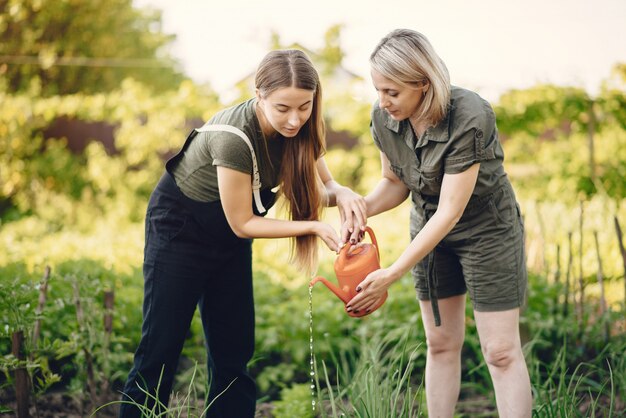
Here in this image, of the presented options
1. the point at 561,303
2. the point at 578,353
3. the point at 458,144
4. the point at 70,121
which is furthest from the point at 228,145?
the point at 70,121

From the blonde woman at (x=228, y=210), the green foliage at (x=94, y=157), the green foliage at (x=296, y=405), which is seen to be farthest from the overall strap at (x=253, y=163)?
the green foliage at (x=94, y=157)

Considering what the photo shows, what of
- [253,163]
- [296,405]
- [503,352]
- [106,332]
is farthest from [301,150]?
[106,332]

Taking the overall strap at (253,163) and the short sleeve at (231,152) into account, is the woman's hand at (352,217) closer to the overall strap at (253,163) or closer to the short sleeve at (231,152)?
the overall strap at (253,163)

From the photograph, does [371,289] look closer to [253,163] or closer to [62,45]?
[253,163]

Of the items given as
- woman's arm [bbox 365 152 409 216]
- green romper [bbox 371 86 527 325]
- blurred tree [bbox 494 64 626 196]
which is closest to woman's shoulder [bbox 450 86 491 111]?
green romper [bbox 371 86 527 325]

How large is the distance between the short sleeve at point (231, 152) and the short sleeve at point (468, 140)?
2.16 ft

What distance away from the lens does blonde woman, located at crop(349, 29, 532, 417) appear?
2.02 metres

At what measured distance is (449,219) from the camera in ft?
6.71

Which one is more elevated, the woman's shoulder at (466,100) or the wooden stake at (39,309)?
the woman's shoulder at (466,100)

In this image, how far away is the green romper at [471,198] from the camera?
2035mm

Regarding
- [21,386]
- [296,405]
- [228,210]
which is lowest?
[296,405]

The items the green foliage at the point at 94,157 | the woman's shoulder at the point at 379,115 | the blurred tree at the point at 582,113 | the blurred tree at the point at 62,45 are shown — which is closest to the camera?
the woman's shoulder at the point at 379,115

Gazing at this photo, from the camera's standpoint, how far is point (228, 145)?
205cm

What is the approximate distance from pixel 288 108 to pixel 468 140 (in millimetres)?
588
